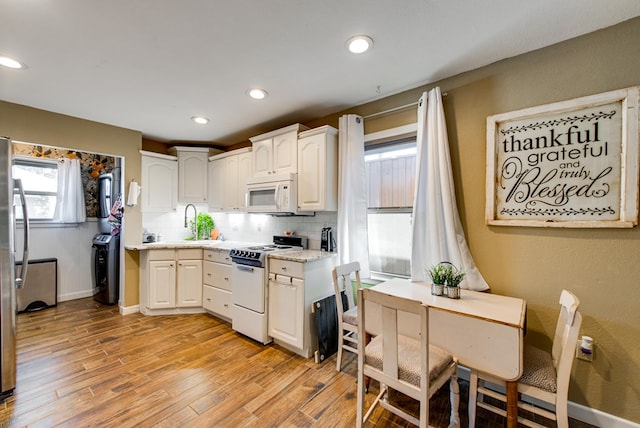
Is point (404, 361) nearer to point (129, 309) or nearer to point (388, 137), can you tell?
point (388, 137)

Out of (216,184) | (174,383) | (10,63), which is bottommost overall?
(174,383)

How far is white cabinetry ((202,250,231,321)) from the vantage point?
3.28 metres

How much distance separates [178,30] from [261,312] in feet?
8.09

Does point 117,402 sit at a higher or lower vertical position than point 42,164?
lower

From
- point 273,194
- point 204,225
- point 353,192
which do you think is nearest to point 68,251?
point 204,225

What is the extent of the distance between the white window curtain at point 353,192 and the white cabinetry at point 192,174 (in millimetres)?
2510

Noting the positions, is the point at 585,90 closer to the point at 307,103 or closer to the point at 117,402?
the point at 307,103

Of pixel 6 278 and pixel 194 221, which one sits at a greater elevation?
pixel 194 221

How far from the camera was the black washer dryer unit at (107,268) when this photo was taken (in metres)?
3.93

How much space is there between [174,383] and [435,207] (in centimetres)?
255

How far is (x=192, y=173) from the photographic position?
418cm

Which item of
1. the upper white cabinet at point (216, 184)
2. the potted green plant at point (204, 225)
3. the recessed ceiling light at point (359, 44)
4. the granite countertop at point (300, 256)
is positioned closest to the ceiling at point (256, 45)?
the recessed ceiling light at point (359, 44)

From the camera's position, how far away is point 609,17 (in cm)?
160

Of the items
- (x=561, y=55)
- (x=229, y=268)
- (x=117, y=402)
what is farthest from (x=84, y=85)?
(x=561, y=55)
